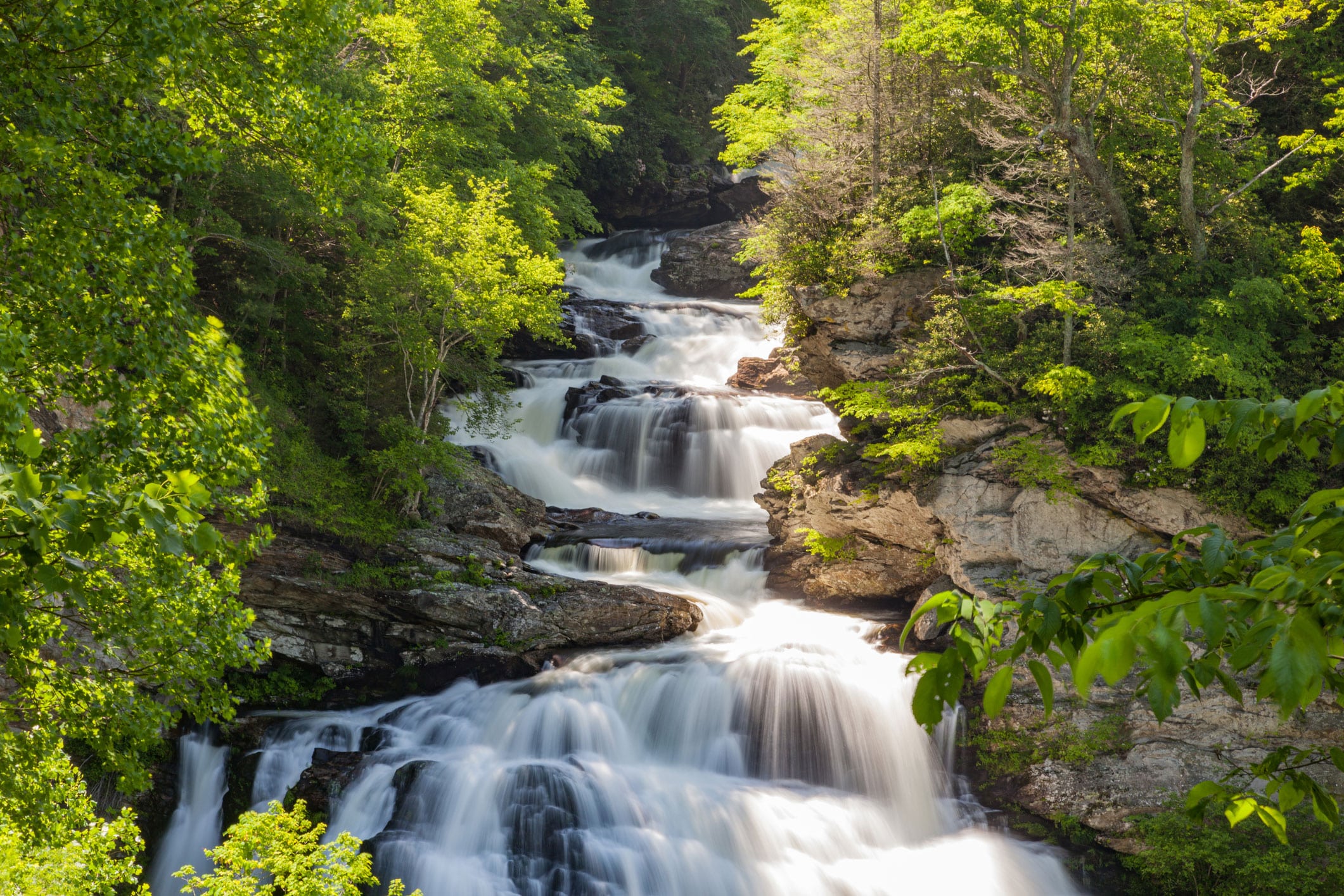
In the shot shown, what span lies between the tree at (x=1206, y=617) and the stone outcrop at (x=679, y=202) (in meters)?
33.4

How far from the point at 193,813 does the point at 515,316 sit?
8.38 meters

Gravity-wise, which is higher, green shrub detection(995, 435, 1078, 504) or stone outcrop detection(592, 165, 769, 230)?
stone outcrop detection(592, 165, 769, 230)

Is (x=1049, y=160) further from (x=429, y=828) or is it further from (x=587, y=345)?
(x=587, y=345)

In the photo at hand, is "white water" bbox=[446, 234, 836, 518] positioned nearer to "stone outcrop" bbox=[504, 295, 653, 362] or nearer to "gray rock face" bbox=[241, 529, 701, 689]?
"stone outcrop" bbox=[504, 295, 653, 362]

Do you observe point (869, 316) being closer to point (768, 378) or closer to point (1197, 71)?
point (1197, 71)

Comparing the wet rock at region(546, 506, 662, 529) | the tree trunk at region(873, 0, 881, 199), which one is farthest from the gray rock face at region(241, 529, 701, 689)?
the tree trunk at region(873, 0, 881, 199)

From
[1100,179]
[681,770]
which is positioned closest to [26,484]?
[681,770]

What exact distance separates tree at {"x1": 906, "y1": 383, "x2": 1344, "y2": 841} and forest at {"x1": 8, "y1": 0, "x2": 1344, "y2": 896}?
11mm

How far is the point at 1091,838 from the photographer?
997 cm

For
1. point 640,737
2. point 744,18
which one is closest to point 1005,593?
point 640,737

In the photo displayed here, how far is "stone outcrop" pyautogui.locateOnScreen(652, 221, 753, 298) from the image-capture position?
2995 centimetres

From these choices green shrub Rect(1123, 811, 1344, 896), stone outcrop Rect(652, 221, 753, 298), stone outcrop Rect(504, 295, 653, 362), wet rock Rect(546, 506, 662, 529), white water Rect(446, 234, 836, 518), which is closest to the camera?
green shrub Rect(1123, 811, 1344, 896)

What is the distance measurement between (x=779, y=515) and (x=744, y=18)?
3122 cm

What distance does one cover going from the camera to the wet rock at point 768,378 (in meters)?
23.1
